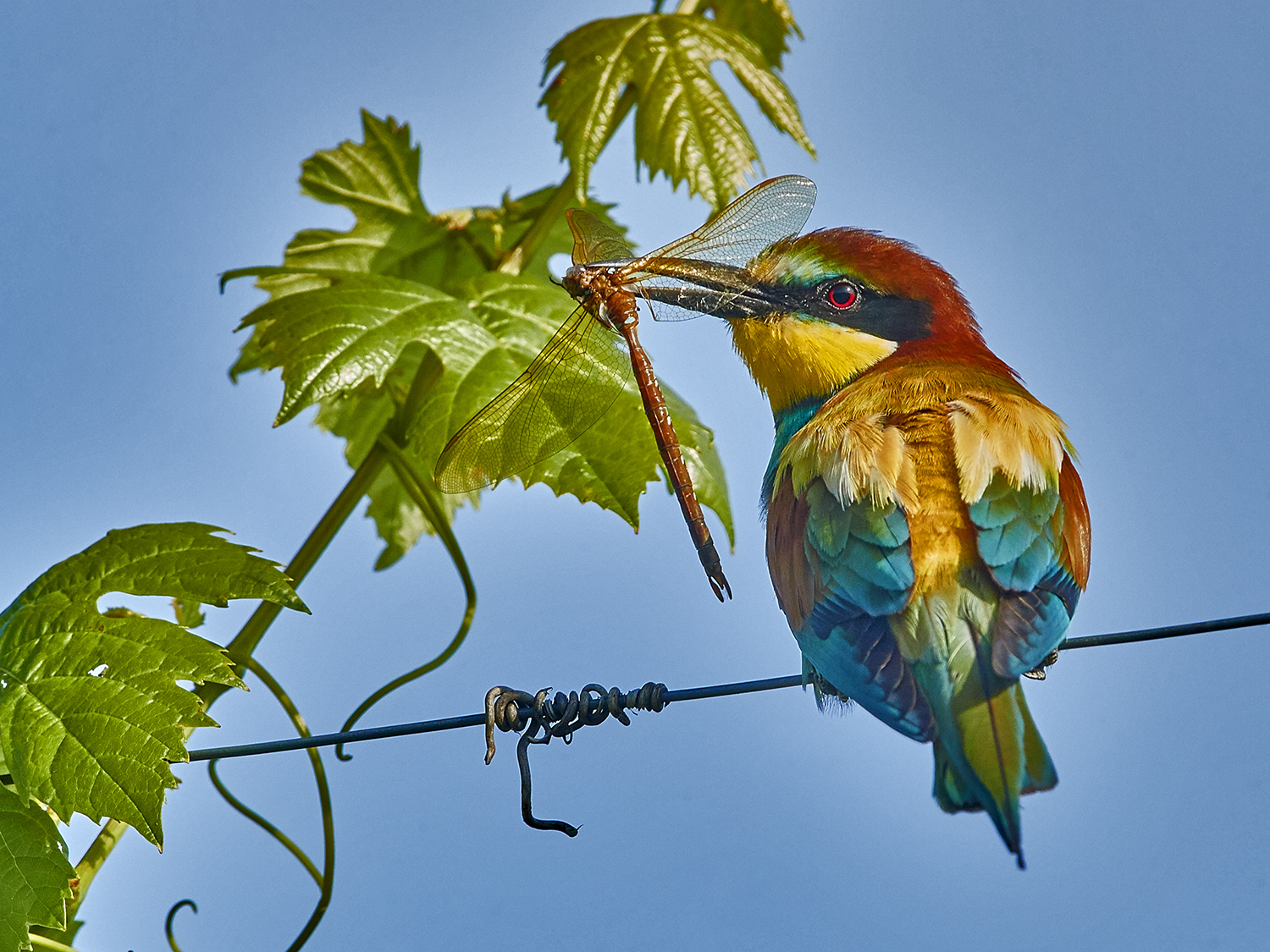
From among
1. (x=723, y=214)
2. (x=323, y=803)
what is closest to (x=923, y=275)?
(x=723, y=214)

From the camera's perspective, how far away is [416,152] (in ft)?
9.12

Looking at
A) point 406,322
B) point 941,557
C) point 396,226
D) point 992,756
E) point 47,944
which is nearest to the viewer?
point 992,756

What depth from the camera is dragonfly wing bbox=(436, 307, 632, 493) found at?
77.2 inches

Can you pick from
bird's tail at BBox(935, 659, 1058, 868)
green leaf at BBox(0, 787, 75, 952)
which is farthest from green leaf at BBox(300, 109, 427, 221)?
bird's tail at BBox(935, 659, 1058, 868)

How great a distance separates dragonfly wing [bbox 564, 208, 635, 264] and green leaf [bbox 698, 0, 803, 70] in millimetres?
827

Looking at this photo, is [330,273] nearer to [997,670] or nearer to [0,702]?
[0,702]

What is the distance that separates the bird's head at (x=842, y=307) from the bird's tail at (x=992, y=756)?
0.81 m

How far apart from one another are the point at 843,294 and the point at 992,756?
3.29 feet

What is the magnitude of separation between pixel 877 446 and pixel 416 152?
1.63 m

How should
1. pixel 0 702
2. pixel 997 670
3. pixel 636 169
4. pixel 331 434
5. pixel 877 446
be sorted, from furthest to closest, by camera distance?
pixel 331 434 < pixel 636 169 < pixel 0 702 < pixel 877 446 < pixel 997 670

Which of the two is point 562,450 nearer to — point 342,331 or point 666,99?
point 342,331

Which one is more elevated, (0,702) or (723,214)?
(723,214)

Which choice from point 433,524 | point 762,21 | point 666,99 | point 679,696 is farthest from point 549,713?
point 762,21

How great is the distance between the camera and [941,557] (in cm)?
143
